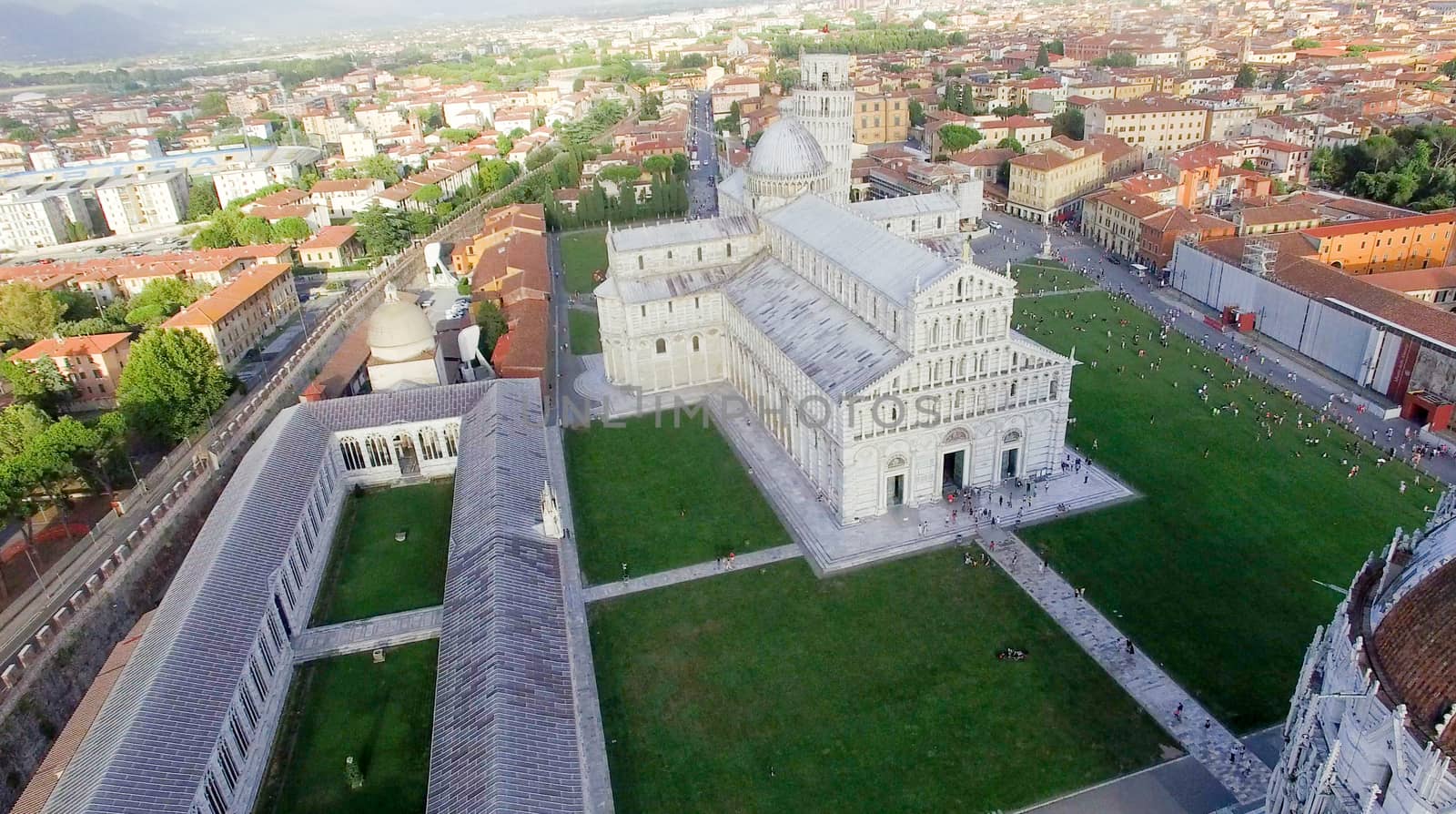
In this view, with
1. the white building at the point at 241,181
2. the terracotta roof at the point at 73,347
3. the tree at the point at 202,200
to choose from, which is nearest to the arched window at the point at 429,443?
the terracotta roof at the point at 73,347

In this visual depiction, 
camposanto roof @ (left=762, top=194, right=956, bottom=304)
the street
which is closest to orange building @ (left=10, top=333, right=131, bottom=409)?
camposanto roof @ (left=762, top=194, right=956, bottom=304)

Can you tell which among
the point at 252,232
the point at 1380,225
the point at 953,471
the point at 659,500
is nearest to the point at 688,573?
the point at 659,500

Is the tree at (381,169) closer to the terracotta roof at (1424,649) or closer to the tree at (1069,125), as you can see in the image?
the tree at (1069,125)

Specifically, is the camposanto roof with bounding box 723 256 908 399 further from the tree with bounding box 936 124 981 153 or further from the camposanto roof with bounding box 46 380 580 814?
the tree with bounding box 936 124 981 153

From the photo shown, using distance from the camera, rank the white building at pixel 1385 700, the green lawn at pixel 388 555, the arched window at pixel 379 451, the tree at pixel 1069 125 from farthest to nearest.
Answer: the tree at pixel 1069 125
the arched window at pixel 379 451
the green lawn at pixel 388 555
the white building at pixel 1385 700

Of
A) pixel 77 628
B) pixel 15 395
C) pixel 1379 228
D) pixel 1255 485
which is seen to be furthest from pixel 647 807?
pixel 1379 228

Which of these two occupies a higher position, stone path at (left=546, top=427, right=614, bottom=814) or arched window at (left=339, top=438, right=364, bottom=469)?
arched window at (left=339, top=438, right=364, bottom=469)

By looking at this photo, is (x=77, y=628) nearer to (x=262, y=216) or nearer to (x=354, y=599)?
(x=354, y=599)
